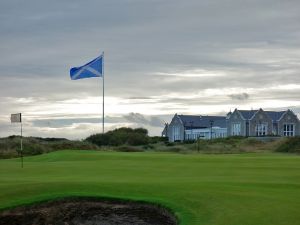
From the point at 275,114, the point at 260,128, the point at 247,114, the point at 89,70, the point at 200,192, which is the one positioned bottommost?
the point at 200,192

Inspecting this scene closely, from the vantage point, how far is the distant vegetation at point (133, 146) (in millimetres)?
71250

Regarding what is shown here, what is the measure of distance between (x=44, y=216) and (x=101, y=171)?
40.9ft

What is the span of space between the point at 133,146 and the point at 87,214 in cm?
6599

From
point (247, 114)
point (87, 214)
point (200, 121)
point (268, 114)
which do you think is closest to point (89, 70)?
point (87, 214)

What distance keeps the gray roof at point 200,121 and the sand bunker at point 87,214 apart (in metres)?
124

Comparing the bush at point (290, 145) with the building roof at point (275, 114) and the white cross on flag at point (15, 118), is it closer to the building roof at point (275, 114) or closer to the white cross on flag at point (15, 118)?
the white cross on flag at point (15, 118)

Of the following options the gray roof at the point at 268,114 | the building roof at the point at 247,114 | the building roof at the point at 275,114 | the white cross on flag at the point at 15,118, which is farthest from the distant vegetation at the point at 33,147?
the building roof at the point at 275,114

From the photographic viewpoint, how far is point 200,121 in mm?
147875

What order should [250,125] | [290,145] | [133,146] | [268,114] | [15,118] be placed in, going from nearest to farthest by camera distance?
[15,118] < [290,145] < [133,146] < [250,125] < [268,114]

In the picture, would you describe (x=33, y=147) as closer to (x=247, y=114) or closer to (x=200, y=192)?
(x=200, y=192)

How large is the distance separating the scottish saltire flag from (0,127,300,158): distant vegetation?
37.3 feet

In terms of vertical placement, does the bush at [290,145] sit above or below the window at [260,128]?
below

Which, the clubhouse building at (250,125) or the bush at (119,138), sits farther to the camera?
the clubhouse building at (250,125)

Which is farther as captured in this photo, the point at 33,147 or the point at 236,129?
the point at 236,129
